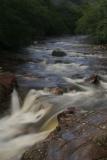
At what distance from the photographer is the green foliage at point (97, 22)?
4202cm

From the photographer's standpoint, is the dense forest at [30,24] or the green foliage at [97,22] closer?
the dense forest at [30,24]

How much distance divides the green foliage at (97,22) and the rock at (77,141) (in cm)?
3015

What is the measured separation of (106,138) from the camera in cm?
929

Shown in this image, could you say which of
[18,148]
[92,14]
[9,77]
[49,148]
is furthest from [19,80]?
Result: [92,14]

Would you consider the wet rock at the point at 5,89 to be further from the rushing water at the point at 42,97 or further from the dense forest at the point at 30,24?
the dense forest at the point at 30,24

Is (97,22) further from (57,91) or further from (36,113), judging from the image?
(36,113)

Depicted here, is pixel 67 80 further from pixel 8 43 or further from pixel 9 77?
pixel 8 43

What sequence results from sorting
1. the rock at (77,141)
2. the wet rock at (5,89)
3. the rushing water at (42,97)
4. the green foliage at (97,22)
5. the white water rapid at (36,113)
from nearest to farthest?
the rock at (77,141) → the white water rapid at (36,113) → the rushing water at (42,97) → the wet rock at (5,89) → the green foliage at (97,22)

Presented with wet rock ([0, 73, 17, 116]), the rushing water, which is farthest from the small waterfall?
wet rock ([0, 73, 17, 116])

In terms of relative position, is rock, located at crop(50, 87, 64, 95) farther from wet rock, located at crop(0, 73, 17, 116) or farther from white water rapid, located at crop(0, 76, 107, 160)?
wet rock, located at crop(0, 73, 17, 116)

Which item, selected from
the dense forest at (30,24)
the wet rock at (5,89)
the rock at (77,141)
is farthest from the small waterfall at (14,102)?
the dense forest at (30,24)

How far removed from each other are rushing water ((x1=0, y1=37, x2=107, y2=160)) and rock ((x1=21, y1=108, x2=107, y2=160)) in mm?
1252

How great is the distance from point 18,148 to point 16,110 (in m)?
3.85

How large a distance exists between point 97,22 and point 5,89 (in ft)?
→ 99.7
